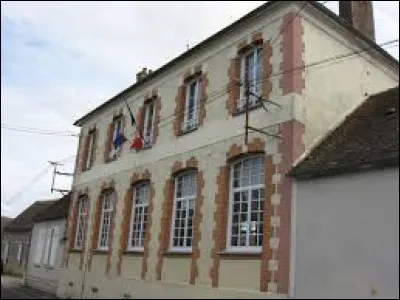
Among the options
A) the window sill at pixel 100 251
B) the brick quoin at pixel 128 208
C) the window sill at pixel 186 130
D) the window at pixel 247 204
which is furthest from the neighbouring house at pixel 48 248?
the window at pixel 247 204

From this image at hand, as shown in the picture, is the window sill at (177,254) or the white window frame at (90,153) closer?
the window sill at (177,254)

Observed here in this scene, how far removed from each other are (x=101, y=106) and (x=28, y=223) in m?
18.4

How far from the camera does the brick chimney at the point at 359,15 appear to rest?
15414 mm

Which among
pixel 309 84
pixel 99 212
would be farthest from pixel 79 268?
pixel 309 84

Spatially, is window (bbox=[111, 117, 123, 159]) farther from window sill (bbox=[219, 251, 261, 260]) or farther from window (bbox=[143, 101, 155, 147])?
window sill (bbox=[219, 251, 261, 260])

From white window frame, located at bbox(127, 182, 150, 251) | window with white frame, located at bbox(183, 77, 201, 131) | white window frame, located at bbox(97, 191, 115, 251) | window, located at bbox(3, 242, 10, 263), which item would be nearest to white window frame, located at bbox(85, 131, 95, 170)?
white window frame, located at bbox(97, 191, 115, 251)

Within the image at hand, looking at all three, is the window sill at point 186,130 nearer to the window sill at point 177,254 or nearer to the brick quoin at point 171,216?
the brick quoin at point 171,216

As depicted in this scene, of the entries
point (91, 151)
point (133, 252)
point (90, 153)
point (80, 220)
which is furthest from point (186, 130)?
point (80, 220)

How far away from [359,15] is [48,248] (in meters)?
17.4

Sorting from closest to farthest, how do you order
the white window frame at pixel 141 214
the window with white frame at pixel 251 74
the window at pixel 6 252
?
the window with white frame at pixel 251 74
the white window frame at pixel 141 214
the window at pixel 6 252

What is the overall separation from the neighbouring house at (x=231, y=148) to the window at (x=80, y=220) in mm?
2829

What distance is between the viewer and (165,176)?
1595cm

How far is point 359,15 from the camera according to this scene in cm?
1567

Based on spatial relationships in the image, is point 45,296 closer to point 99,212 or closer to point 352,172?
point 99,212
